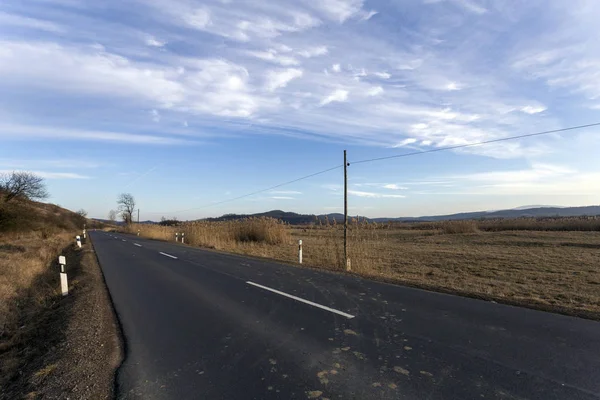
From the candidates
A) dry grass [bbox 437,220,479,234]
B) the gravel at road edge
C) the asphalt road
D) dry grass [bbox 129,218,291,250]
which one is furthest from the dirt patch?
dry grass [bbox 437,220,479,234]

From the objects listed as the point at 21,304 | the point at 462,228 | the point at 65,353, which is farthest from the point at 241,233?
the point at 462,228

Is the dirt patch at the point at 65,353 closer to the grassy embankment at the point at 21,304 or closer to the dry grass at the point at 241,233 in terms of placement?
the grassy embankment at the point at 21,304

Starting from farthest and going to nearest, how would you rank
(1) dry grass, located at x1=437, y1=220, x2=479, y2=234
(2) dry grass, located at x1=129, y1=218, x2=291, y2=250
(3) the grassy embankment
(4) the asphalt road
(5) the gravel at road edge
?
(1) dry grass, located at x1=437, y1=220, x2=479, y2=234, (2) dry grass, located at x1=129, y1=218, x2=291, y2=250, (3) the grassy embankment, (5) the gravel at road edge, (4) the asphalt road

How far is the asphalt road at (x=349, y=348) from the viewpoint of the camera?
3.62 metres

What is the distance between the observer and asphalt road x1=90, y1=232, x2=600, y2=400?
362cm

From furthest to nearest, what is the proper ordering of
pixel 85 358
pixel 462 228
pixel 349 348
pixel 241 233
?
pixel 462 228 → pixel 241 233 → pixel 349 348 → pixel 85 358

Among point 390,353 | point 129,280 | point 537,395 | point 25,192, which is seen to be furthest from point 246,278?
point 25,192

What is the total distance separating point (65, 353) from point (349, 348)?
3.85m

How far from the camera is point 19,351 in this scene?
5602 mm

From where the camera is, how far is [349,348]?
15.4 feet

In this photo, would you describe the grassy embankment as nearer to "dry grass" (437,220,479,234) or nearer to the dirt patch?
the dirt patch

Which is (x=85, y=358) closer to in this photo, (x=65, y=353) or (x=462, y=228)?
(x=65, y=353)

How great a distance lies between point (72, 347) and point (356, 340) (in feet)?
13.3

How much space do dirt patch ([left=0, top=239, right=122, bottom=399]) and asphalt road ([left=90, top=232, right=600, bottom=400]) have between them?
274mm
